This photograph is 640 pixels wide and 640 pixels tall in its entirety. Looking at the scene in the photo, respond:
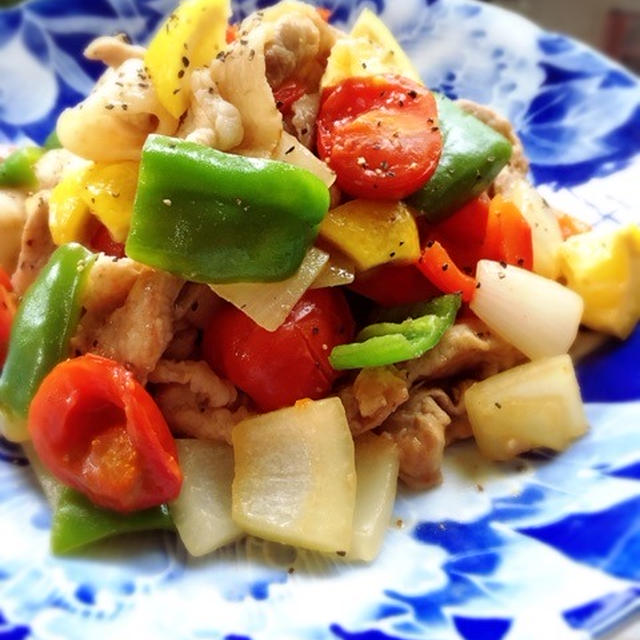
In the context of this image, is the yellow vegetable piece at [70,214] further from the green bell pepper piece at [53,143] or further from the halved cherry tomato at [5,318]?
the green bell pepper piece at [53,143]

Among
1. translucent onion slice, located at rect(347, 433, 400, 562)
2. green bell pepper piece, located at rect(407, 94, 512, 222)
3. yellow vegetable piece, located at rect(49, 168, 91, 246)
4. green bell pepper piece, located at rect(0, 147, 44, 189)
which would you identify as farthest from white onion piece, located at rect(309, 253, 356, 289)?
green bell pepper piece, located at rect(0, 147, 44, 189)

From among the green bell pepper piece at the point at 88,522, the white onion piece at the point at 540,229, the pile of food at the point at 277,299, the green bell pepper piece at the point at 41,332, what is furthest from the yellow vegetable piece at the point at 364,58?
the green bell pepper piece at the point at 88,522

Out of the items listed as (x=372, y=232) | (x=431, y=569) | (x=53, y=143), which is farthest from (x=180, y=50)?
(x=431, y=569)

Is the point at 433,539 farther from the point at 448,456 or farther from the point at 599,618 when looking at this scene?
the point at 599,618

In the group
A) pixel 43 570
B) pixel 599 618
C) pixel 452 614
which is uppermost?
pixel 599 618

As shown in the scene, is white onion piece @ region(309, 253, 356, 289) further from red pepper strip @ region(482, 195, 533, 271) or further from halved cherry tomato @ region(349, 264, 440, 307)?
red pepper strip @ region(482, 195, 533, 271)

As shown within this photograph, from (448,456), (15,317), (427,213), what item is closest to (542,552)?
(448,456)
